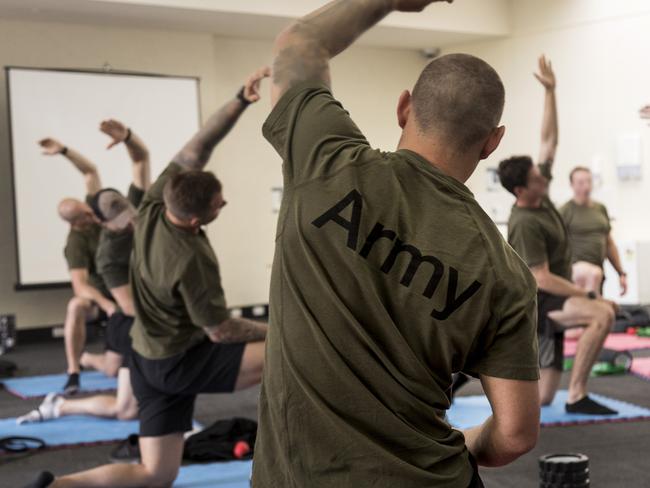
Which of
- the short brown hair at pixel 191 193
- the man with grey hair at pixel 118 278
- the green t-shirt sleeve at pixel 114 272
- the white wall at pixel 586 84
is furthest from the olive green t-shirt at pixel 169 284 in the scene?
the white wall at pixel 586 84

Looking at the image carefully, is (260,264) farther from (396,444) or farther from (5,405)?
(396,444)

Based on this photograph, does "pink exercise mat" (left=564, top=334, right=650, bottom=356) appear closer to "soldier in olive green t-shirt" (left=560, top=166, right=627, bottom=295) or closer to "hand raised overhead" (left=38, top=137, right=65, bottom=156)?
"soldier in olive green t-shirt" (left=560, top=166, right=627, bottom=295)

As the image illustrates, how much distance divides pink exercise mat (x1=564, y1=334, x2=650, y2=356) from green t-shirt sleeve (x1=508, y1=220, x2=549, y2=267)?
2276mm

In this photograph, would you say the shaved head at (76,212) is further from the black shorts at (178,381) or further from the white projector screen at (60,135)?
the black shorts at (178,381)

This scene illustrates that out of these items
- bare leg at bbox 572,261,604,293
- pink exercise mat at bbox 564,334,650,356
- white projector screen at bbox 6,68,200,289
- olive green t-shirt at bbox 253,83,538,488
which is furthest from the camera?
white projector screen at bbox 6,68,200,289

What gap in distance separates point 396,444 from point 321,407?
0.14 m

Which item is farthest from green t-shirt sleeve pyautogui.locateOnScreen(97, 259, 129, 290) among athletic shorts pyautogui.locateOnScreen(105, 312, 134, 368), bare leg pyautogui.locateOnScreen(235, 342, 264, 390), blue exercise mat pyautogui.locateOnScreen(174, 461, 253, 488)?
bare leg pyautogui.locateOnScreen(235, 342, 264, 390)

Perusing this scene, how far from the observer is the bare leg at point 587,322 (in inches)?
213

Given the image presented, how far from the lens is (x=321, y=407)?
5.01 feet

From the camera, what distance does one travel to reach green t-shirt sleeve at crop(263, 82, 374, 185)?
61.2 inches

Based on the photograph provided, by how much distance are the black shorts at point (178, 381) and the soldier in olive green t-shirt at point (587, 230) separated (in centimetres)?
459

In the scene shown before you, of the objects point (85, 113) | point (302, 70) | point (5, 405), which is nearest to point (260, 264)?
point (85, 113)

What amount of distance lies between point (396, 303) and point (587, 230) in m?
6.58

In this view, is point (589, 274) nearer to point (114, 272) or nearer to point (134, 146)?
point (114, 272)
